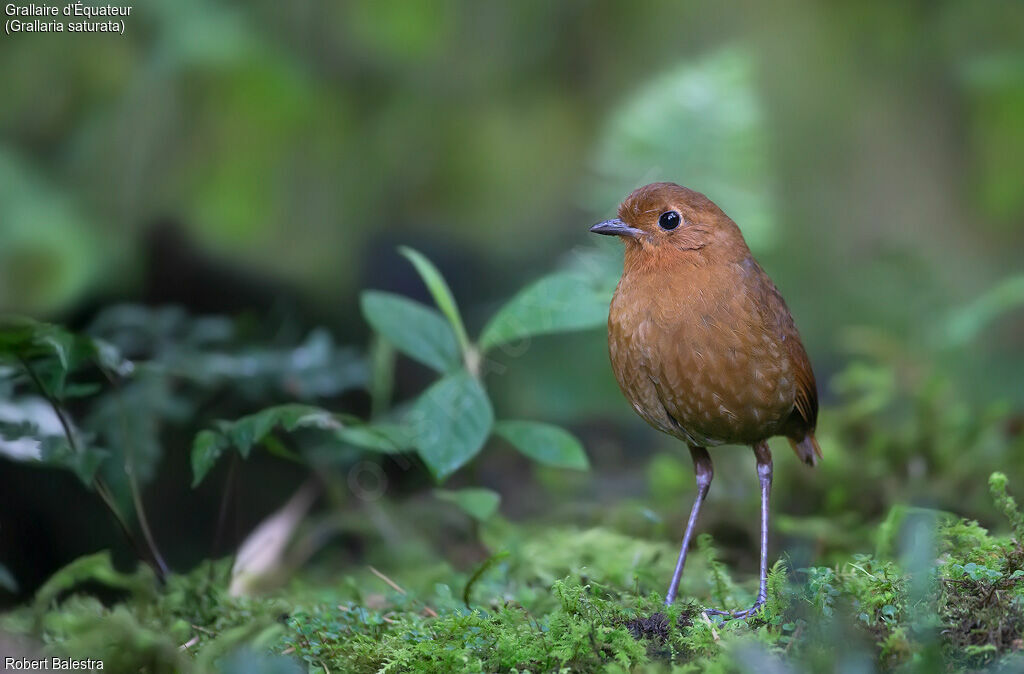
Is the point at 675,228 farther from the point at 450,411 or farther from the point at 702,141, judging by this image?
the point at 702,141

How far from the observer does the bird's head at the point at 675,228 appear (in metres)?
2.85

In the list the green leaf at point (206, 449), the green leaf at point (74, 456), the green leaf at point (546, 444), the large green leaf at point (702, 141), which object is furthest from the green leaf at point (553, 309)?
the large green leaf at point (702, 141)

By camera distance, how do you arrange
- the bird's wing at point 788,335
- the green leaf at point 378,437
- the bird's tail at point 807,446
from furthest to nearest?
the bird's tail at point 807,446 → the green leaf at point 378,437 → the bird's wing at point 788,335

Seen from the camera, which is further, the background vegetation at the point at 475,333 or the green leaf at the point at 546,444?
the green leaf at the point at 546,444

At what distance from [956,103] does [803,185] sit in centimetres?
121

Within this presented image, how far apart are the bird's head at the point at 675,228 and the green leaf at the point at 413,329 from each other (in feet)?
2.39

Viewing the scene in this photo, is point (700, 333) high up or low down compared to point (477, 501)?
up

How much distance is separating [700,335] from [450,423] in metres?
0.82

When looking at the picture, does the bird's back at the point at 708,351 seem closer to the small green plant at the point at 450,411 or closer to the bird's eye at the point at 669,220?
the bird's eye at the point at 669,220

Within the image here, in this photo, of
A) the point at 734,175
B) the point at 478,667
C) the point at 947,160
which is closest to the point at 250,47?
the point at 734,175

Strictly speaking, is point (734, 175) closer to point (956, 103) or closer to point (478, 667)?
point (956, 103)

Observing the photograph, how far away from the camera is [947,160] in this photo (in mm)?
6609

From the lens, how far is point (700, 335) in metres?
2.65

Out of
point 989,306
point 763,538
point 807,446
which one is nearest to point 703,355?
point 763,538
